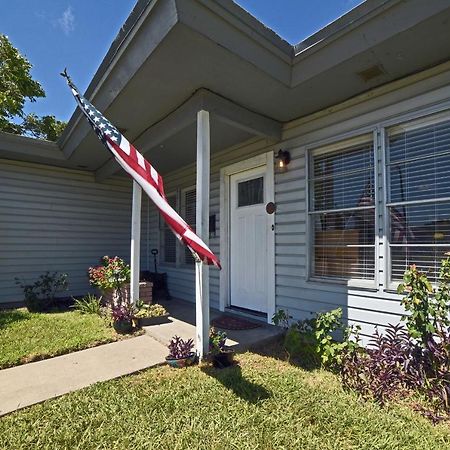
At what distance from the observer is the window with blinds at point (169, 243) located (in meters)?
6.62

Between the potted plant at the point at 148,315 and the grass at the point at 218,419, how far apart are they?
1.48 m

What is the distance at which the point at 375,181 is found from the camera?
10.7 ft

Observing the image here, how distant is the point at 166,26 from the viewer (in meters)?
2.40

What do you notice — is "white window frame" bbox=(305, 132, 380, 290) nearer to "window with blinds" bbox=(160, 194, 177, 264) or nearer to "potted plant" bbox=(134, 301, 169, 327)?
"potted plant" bbox=(134, 301, 169, 327)

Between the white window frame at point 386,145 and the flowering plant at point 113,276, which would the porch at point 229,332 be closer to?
the flowering plant at point 113,276

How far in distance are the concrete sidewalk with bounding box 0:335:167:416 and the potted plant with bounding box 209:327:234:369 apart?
0.52m

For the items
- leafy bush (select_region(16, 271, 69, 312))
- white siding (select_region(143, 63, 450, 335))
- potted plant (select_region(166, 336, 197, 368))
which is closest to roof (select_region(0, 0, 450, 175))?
white siding (select_region(143, 63, 450, 335))

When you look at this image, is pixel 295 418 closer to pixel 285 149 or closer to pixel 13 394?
→ pixel 13 394

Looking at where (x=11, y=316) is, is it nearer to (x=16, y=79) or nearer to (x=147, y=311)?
(x=147, y=311)

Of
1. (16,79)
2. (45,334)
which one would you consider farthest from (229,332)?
(16,79)

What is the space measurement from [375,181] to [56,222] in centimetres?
595

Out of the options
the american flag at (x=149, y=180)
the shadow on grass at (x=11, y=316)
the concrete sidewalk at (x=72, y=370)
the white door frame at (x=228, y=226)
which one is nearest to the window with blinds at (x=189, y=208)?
the white door frame at (x=228, y=226)

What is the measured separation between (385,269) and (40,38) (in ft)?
29.7

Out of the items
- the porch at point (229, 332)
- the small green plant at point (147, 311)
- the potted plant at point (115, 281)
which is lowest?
the porch at point (229, 332)
